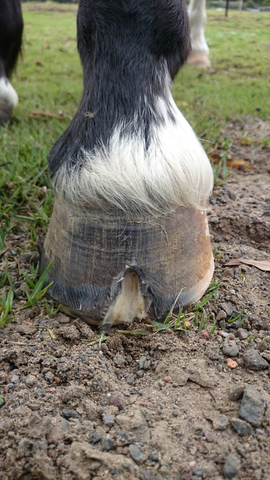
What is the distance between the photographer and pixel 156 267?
1.37m

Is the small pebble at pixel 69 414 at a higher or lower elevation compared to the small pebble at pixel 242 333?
higher

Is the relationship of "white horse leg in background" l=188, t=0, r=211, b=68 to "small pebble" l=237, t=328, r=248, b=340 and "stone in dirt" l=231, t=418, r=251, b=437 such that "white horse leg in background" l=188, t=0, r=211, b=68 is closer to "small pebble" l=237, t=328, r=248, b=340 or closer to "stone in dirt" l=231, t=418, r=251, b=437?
"small pebble" l=237, t=328, r=248, b=340

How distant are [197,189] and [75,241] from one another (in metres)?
0.39

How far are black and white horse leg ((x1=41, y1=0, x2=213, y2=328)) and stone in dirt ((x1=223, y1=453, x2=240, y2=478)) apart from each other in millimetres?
481

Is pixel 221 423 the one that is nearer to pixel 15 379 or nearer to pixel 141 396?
pixel 141 396

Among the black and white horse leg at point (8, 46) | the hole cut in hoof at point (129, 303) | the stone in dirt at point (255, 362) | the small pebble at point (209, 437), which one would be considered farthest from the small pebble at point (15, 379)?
the black and white horse leg at point (8, 46)

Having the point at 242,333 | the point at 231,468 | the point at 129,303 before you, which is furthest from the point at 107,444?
the point at 242,333

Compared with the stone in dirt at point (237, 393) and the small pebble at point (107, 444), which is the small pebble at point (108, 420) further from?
the stone in dirt at point (237, 393)

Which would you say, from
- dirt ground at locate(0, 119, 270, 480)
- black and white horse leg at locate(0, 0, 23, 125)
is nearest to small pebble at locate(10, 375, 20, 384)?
dirt ground at locate(0, 119, 270, 480)

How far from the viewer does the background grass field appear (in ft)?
7.07

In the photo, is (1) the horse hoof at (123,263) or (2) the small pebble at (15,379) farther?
(1) the horse hoof at (123,263)

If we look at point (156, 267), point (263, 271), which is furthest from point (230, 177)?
point (156, 267)

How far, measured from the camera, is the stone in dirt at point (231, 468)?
1.00m

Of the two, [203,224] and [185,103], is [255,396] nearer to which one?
[203,224]
